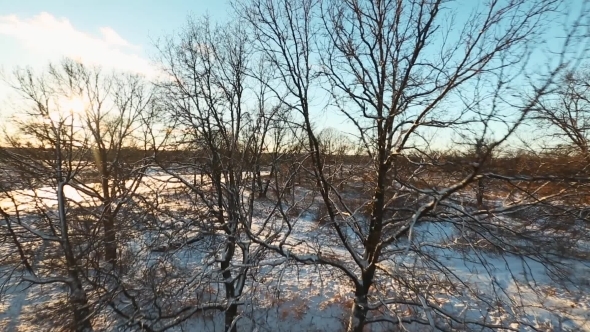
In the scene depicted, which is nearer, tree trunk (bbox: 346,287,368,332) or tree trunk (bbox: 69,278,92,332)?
tree trunk (bbox: 69,278,92,332)

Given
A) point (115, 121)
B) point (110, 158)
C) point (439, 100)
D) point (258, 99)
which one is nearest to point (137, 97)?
point (115, 121)

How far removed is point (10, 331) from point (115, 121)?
646 centimetres

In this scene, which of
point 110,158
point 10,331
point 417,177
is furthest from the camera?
point 110,158

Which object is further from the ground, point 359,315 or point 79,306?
point 79,306

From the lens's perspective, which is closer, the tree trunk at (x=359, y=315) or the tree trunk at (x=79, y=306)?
the tree trunk at (x=79, y=306)

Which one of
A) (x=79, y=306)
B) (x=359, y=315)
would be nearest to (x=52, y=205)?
(x=79, y=306)

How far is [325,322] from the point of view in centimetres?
768

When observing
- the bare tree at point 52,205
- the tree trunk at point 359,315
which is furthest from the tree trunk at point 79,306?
the tree trunk at point 359,315

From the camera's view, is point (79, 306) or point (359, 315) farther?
point (359, 315)

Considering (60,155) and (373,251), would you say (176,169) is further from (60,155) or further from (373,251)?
(373,251)

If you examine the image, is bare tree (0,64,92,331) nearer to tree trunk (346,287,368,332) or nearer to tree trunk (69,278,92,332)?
tree trunk (69,278,92,332)

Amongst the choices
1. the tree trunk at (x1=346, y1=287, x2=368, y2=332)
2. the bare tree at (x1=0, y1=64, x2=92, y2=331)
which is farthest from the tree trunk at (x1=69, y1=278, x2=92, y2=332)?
the tree trunk at (x1=346, y1=287, x2=368, y2=332)

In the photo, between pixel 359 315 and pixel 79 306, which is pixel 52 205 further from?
pixel 359 315

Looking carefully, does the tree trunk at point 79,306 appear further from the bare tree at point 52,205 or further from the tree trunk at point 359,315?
the tree trunk at point 359,315
